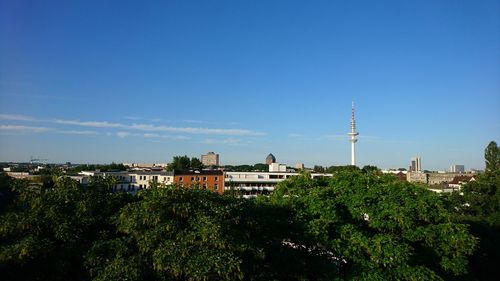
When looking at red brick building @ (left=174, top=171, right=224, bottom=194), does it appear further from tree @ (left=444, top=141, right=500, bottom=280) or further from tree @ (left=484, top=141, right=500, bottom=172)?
tree @ (left=444, top=141, right=500, bottom=280)

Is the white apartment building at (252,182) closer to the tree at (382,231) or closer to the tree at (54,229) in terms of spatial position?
the tree at (382,231)

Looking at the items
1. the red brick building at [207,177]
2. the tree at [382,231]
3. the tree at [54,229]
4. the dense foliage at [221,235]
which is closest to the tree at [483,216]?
the tree at [382,231]

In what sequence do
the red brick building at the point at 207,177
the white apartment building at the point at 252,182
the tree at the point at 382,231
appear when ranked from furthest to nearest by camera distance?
the red brick building at the point at 207,177 < the white apartment building at the point at 252,182 < the tree at the point at 382,231

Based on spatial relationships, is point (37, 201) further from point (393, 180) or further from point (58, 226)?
point (393, 180)

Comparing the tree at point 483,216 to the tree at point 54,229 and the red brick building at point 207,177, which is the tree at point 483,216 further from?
the red brick building at point 207,177

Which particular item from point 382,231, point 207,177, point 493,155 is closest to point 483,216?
point 382,231

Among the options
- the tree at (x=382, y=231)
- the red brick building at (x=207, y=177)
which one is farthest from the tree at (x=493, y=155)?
the tree at (x=382, y=231)

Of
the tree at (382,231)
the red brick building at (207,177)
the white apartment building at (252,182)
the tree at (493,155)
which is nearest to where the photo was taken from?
the tree at (382,231)

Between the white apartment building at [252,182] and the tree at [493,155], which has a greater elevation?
the tree at [493,155]

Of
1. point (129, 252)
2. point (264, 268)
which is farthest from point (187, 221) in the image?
point (264, 268)

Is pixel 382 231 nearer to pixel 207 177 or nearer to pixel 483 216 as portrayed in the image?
pixel 483 216

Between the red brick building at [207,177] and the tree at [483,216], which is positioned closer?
the tree at [483,216]

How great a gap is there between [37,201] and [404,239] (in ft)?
48.4

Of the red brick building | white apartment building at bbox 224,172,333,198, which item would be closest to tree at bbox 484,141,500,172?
white apartment building at bbox 224,172,333,198
